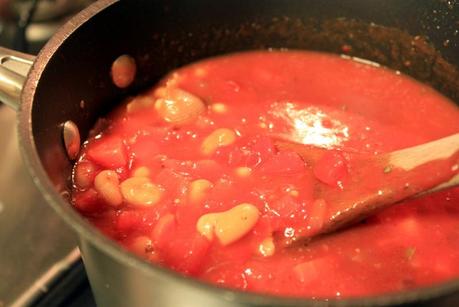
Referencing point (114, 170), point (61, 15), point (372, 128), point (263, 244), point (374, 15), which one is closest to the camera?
point (263, 244)

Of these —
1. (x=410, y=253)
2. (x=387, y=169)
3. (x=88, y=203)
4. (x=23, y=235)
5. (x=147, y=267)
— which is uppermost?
(x=147, y=267)

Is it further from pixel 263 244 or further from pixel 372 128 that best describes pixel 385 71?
pixel 263 244

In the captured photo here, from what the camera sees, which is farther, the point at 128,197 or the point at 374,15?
the point at 374,15

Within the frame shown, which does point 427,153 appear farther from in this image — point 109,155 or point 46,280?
point 46,280

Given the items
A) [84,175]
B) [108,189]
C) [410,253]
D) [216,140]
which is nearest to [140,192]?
[108,189]

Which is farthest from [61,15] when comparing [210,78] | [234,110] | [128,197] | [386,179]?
[386,179]

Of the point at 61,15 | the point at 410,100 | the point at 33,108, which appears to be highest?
the point at 33,108

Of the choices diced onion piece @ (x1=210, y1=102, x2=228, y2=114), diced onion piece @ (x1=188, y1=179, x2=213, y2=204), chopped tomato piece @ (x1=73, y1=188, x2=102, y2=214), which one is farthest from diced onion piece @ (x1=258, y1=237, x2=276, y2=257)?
diced onion piece @ (x1=210, y1=102, x2=228, y2=114)
